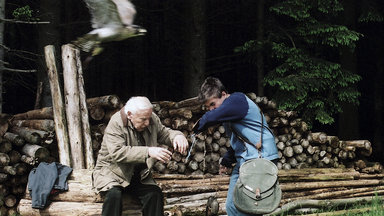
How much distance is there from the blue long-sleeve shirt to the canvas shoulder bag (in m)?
0.13

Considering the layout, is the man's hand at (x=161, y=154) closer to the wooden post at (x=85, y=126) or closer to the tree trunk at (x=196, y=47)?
the wooden post at (x=85, y=126)

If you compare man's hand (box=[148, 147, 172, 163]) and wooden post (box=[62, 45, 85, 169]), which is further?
wooden post (box=[62, 45, 85, 169])

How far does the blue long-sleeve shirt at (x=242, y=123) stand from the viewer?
4.46 m

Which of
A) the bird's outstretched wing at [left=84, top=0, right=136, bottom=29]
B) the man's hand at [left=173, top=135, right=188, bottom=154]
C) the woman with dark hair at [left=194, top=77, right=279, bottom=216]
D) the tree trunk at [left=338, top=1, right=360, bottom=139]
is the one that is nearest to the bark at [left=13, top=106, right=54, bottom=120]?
the man's hand at [left=173, top=135, right=188, bottom=154]

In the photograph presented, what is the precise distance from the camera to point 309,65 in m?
10.6

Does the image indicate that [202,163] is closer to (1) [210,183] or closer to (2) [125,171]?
(1) [210,183]

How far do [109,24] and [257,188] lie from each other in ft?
10.9

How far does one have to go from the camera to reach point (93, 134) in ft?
24.8

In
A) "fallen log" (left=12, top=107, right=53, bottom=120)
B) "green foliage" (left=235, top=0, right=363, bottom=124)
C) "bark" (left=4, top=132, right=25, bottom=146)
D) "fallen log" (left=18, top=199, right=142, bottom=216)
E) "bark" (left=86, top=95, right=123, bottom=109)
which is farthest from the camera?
"green foliage" (left=235, top=0, right=363, bottom=124)

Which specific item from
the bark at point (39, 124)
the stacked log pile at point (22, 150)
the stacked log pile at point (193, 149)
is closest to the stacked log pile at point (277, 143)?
the stacked log pile at point (193, 149)

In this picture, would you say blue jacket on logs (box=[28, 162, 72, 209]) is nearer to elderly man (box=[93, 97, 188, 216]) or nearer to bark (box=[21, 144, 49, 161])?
elderly man (box=[93, 97, 188, 216])

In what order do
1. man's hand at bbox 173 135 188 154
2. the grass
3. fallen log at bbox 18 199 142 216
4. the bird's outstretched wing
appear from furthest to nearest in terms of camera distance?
1. the grass
2. fallen log at bbox 18 199 142 216
3. man's hand at bbox 173 135 188 154
4. the bird's outstretched wing

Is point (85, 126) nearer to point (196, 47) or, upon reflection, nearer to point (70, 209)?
point (70, 209)

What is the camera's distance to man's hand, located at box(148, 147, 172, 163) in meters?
4.55
